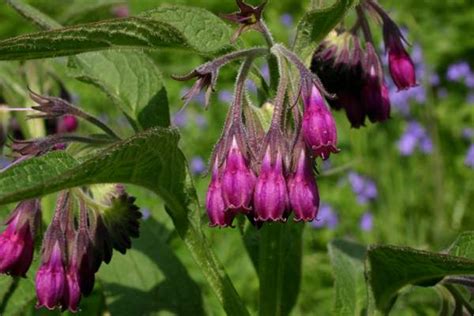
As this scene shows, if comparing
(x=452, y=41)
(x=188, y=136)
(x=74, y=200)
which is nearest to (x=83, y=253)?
(x=74, y=200)

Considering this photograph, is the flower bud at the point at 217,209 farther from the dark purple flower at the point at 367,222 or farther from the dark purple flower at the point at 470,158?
the dark purple flower at the point at 470,158

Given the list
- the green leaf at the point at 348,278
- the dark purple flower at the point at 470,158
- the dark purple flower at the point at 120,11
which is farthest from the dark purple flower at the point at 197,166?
the green leaf at the point at 348,278

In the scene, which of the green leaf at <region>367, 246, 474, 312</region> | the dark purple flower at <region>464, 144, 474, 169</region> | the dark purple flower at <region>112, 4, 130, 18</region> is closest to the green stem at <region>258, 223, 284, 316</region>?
the green leaf at <region>367, 246, 474, 312</region>

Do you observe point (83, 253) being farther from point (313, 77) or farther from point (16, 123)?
point (16, 123)

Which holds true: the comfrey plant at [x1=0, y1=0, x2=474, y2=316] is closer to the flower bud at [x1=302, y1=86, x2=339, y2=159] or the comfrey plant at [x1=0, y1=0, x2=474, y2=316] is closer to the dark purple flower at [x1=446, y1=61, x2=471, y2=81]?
the flower bud at [x1=302, y1=86, x2=339, y2=159]

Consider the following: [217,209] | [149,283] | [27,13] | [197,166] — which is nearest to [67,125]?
[149,283]

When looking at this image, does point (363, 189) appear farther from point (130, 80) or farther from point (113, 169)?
point (113, 169)

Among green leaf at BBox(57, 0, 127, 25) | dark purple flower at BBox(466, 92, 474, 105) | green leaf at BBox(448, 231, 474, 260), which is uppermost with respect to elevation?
dark purple flower at BBox(466, 92, 474, 105)
